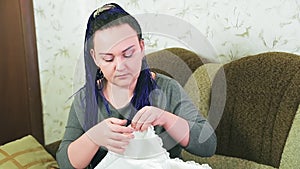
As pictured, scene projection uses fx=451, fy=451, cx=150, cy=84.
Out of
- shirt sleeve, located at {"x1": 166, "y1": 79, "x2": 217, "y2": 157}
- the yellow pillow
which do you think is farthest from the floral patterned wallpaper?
the yellow pillow

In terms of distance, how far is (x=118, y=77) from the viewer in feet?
3.15

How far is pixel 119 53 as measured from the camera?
3.07 ft

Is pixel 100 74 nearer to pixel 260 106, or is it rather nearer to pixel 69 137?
pixel 69 137

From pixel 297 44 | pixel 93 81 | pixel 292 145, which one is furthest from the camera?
pixel 297 44

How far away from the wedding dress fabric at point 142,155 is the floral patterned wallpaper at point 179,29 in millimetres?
247

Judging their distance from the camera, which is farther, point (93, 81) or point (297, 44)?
point (297, 44)

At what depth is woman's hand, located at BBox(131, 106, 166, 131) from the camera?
0.93 metres

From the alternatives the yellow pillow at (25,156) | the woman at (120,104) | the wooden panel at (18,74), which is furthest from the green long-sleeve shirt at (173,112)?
the wooden panel at (18,74)

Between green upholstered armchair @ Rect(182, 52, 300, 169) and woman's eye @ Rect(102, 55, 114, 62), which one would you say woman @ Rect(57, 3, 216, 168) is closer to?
woman's eye @ Rect(102, 55, 114, 62)

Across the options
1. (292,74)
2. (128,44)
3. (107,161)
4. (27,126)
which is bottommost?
(27,126)

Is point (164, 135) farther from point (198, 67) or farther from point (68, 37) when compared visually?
point (68, 37)

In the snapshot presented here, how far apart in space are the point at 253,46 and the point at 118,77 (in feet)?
2.28

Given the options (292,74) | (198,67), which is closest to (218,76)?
(198,67)

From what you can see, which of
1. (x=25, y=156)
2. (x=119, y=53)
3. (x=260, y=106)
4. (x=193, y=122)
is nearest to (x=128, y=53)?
(x=119, y=53)
